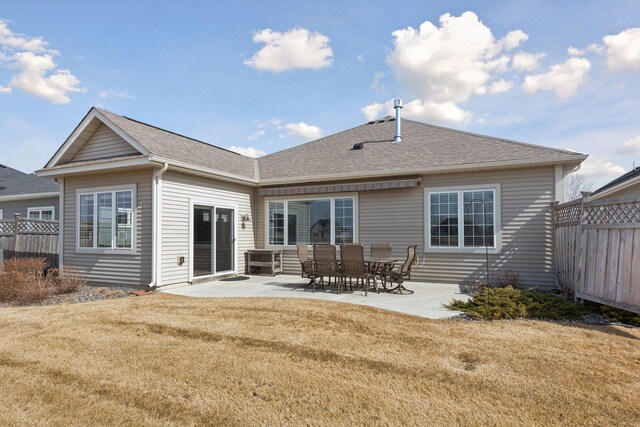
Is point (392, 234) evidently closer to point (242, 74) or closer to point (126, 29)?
point (242, 74)

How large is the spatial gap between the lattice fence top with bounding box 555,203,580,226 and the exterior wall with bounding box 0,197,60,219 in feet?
59.3

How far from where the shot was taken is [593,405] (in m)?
3.03

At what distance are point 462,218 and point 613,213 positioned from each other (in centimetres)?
370

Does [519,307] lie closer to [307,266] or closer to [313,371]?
[313,371]

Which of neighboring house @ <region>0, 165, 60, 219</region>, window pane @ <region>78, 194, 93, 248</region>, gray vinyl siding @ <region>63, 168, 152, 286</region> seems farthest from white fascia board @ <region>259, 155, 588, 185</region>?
neighboring house @ <region>0, 165, 60, 219</region>

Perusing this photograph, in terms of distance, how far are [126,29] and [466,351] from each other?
1195 cm

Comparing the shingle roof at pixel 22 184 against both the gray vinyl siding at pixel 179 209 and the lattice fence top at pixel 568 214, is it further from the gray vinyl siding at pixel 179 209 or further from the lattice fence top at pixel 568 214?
the lattice fence top at pixel 568 214

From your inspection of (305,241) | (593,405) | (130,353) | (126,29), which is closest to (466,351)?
(593,405)

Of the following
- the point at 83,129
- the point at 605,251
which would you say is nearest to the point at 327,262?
the point at 605,251

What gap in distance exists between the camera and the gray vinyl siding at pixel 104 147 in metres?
9.38

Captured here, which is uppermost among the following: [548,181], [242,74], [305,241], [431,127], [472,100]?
[242,74]

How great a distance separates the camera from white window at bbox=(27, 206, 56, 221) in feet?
51.1

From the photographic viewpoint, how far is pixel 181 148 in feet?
33.7

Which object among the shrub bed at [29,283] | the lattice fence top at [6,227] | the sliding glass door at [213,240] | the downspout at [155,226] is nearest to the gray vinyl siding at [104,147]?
the downspout at [155,226]
